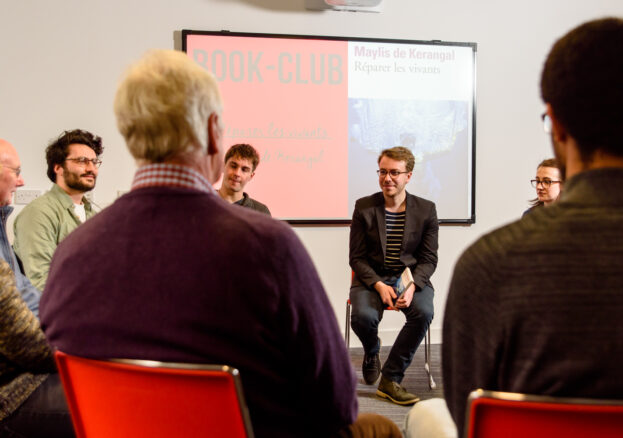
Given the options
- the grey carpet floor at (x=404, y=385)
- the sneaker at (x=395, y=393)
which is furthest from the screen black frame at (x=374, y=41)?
the sneaker at (x=395, y=393)

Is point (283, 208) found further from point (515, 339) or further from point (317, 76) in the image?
point (515, 339)

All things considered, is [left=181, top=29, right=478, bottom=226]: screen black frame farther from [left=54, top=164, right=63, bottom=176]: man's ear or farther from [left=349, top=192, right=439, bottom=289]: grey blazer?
[left=54, top=164, right=63, bottom=176]: man's ear

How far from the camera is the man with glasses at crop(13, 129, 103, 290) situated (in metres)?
2.62

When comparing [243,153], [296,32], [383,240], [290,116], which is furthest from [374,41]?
[383,240]

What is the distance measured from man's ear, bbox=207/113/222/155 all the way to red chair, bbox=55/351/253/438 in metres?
0.48

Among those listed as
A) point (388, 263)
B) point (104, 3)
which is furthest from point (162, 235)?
point (104, 3)

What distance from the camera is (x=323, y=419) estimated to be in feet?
3.38

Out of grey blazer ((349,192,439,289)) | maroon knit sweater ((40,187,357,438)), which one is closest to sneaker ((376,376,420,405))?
grey blazer ((349,192,439,289))

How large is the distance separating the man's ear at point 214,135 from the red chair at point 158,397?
0.48 metres

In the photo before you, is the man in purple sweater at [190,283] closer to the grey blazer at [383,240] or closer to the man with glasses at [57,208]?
the man with glasses at [57,208]

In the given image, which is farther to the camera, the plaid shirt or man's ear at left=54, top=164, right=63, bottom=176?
man's ear at left=54, top=164, right=63, bottom=176

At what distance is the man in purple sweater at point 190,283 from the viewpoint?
910 millimetres

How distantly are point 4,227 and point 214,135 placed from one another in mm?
1286

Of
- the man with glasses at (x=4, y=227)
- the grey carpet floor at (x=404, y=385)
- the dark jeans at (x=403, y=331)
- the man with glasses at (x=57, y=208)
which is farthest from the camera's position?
the dark jeans at (x=403, y=331)
